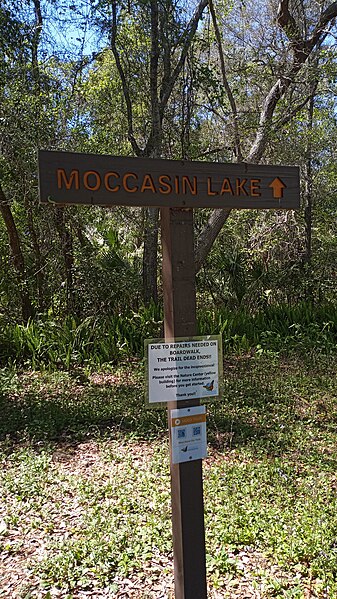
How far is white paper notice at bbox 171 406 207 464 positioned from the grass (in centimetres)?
94

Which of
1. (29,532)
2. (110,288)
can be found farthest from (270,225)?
(29,532)

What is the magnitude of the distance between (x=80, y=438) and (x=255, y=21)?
10.1 metres

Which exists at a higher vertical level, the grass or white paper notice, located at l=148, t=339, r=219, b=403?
white paper notice, located at l=148, t=339, r=219, b=403

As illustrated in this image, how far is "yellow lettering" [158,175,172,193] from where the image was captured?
2.38 metres

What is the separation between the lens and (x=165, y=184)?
2.39m

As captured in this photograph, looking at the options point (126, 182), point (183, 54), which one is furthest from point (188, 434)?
point (183, 54)

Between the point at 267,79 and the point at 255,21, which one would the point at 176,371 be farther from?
the point at 255,21

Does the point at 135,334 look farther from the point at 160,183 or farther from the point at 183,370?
the point at 160,183

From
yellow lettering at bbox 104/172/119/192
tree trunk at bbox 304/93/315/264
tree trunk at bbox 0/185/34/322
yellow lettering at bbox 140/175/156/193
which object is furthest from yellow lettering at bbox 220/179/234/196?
tree trunk at bbox 304/93/315/264

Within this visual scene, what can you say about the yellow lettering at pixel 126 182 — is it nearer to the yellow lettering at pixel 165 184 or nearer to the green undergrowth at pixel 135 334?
the yellow lettering at pixel 165 184

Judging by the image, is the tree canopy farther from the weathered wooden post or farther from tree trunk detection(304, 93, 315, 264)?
the weathered wooden post

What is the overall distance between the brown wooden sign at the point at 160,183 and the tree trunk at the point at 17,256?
20.3 feet

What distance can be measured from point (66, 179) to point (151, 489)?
2.58 m

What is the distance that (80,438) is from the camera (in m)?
5.11
